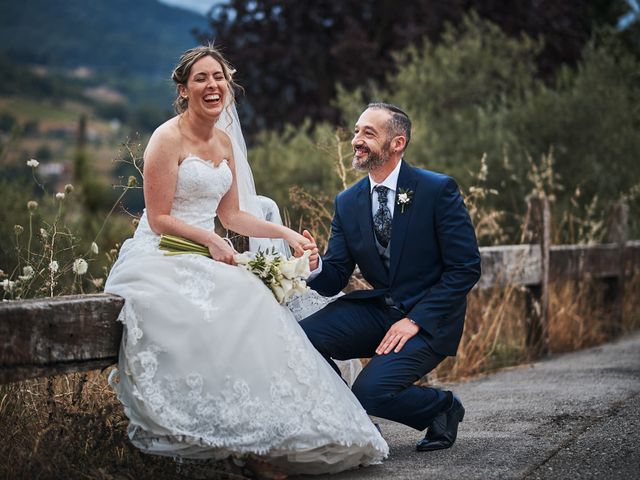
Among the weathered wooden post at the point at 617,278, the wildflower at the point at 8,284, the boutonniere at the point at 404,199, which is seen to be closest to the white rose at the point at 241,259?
the boutonniere at the point at 404,199

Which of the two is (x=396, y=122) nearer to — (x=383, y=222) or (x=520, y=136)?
(x=383, y=222)

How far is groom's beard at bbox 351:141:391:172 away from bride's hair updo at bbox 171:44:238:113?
2.61ft

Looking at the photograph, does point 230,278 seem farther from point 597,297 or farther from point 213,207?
point 597,297

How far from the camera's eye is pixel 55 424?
4117 millimetres

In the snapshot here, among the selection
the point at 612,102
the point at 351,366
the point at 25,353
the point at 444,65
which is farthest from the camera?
the point at 444,65

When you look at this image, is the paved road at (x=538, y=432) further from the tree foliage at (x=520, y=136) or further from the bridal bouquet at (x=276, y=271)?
the tree foliage at (x=520, y=136)

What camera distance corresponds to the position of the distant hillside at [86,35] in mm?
98062

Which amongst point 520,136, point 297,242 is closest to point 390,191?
point 297,242

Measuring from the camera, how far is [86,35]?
348 feet

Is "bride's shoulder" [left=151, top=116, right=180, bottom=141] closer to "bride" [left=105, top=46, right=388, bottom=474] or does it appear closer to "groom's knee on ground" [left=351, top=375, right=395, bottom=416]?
"bride" [left=105, top=46, right=388, bottom=474]

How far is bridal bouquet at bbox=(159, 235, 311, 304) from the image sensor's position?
4504 millimetres

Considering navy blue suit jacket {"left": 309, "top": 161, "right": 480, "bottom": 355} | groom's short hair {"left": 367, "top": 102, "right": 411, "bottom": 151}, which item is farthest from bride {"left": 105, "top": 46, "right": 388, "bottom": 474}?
groom's short hair {"left": 367, "top": 102, "right": 411, "bottom": 151}

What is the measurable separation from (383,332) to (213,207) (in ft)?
3.78

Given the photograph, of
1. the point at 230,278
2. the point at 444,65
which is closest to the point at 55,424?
the point at 230,278
